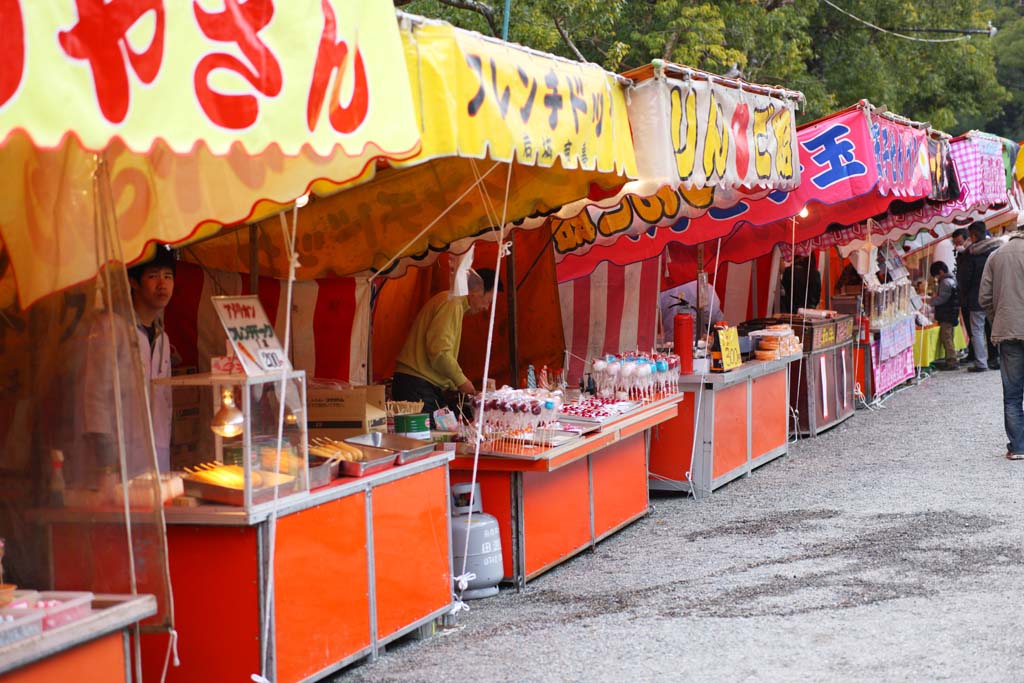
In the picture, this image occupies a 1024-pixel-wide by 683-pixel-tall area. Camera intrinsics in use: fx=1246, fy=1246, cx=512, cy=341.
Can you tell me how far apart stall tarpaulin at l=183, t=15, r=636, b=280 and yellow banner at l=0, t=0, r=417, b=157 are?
1.65 feet

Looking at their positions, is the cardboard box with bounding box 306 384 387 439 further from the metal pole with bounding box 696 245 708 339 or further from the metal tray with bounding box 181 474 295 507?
the metal pole with bounding box 696 245 708 339

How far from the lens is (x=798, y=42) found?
23484mm

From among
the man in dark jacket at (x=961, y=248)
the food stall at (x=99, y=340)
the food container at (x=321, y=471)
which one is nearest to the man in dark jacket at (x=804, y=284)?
the man in dark jacket at (x=961, y=248)

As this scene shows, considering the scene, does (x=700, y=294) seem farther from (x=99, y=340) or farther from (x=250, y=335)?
(x=99, y=340)

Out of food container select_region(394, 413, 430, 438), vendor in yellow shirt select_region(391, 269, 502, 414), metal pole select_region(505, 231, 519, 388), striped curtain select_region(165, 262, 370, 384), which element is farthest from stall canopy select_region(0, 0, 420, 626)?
metal pole select_region(505, 231, 519, 388)

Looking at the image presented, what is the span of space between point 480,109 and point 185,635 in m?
2.50

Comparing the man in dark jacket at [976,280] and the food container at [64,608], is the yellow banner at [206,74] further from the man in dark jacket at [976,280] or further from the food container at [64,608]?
the man in dark jacket at [976,280]

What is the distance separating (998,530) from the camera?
26.9 ft

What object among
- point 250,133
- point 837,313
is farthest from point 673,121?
point 837,313

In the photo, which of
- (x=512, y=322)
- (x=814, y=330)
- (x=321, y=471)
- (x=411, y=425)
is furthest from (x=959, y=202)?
(x=321, y=471)

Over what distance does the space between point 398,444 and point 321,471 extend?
2.84 ft

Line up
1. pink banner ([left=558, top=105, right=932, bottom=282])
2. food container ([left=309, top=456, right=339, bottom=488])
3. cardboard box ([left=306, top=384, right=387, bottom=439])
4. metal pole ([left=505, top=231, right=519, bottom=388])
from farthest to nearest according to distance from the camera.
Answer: pink banner ([left=558, top=105, right=932, bottom=282]) → metal pole ([left=505, top=231, right=519, bottom=388]) → cardboard box ([left=306, top=384, right=387, bottom=439]) → food container ([left=309, top=456, right=339, bottom=488])

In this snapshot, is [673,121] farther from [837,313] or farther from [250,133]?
[837,313]

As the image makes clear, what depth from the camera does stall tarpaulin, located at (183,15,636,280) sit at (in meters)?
5.13
